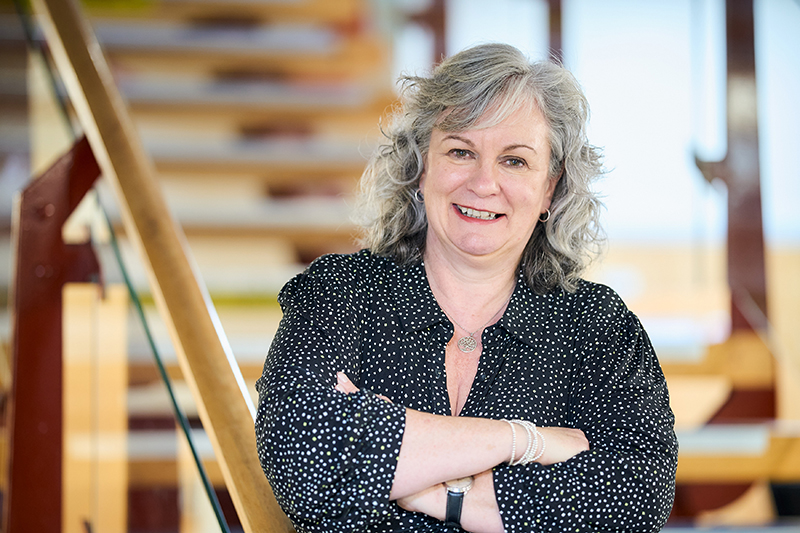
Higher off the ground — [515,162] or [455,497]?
[515,162]

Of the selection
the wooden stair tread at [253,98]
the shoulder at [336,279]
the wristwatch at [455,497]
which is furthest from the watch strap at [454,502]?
the wooden stair tread at [253,98]

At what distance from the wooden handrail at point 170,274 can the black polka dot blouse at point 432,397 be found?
46mm

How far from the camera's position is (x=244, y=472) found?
1099 millimetres

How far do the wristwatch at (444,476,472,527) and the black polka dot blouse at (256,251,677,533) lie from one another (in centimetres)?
5

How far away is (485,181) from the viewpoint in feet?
4.27

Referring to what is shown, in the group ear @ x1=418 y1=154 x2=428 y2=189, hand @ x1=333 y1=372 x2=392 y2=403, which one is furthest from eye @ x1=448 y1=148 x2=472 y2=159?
hand @ x1=333 y1=372 x2=392 y2=403

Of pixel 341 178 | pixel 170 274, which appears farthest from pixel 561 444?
pixel 341 178

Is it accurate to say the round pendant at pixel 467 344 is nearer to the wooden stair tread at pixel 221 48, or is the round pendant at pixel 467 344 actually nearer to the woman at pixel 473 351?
the woman at pixel 473 351

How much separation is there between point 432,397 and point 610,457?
0.28 meters

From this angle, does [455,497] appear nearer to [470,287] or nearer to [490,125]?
[470,287]

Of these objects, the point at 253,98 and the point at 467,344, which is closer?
the point at 467,344

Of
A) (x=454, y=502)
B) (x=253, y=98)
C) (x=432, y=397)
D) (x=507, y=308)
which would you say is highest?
(x=253, y=98)

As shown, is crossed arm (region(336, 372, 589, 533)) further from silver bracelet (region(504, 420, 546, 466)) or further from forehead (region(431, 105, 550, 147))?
forehead (region(431, 105, 550, 147))

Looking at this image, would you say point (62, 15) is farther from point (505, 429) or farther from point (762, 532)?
point (762, 532)
